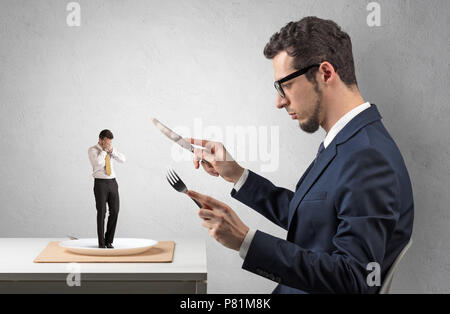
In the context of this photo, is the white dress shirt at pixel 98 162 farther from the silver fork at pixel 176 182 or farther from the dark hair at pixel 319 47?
the dark hair at pixel 319 47

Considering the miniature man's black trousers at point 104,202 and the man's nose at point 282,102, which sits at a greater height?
the man's nose at point 282,102

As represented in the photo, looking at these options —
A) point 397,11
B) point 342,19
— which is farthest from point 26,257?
point 397,11

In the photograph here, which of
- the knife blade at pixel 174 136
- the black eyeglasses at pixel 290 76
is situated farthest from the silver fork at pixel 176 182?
the black eyeglasses at pixel 290 76

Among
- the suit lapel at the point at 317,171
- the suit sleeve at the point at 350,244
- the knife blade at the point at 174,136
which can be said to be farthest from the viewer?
the knife blade at the point at 174,136

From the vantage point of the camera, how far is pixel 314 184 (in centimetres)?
133

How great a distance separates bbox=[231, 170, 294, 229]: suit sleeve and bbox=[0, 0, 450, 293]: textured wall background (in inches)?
11.7

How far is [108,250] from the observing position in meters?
1.52

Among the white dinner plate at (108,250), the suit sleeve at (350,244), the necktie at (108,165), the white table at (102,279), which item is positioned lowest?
the white table at (102,279)

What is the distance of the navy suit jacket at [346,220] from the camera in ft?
3.72

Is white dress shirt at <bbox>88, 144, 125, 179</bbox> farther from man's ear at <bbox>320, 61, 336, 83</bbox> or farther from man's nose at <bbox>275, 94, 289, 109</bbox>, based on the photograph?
man's ear at <bbox>320, 61, 336, 83</bbox>

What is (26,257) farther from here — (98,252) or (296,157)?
(296,157)

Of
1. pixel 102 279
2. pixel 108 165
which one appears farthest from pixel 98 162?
pixel 102 279

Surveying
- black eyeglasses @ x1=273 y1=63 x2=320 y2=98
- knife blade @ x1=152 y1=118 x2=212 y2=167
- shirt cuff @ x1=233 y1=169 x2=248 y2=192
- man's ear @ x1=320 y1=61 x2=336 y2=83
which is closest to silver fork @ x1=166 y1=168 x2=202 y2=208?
knife blade @ x1=152 y1=118 x2=212 y2=167

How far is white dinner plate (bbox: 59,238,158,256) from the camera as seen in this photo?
4.99ft
